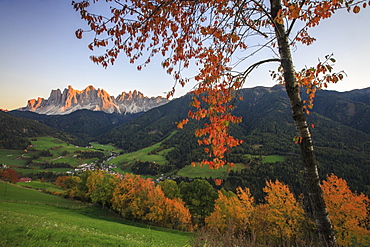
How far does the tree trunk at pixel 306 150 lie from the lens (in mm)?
3744

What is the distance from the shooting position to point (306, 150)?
3.98m

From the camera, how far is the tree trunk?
147 inches

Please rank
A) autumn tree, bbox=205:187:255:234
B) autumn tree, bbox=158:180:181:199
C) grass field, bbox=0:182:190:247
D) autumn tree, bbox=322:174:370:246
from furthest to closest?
autumn tree, bbox=158:180:181:199 < autumn tree, bbox=205:187:255:234 < autumn tree, bbox=322:174:370:246 < grass field, bbox=0:182:190:247

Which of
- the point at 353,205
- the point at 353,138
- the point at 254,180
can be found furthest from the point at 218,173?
the point at 353,138

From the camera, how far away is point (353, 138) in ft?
568

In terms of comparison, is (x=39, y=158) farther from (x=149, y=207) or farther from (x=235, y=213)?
(x=235, y=213)

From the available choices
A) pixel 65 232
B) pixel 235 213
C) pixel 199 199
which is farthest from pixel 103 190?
pixel 65 232

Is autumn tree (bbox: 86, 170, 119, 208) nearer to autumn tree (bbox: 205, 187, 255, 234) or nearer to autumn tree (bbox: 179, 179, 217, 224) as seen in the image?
autumn tree (bbox: 179, 179, 217, 224)

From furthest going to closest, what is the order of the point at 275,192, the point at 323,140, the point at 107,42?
the point at 323,140
the point at 275,192
the point at 107,42

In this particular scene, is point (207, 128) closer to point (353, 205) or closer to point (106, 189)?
point (353, 205)

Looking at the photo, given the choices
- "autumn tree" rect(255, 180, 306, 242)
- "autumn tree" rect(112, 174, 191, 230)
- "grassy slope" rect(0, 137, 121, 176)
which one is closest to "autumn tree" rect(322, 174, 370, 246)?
"autumn tree" rect(255, 180, 306, 242)

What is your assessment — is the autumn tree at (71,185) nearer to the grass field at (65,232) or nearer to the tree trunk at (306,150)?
the grass field at (65,232)

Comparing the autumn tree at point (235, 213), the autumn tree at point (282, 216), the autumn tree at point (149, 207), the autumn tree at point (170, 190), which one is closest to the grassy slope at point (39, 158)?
the autumn tree at point (170, 190)

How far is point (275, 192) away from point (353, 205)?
9.13 m
